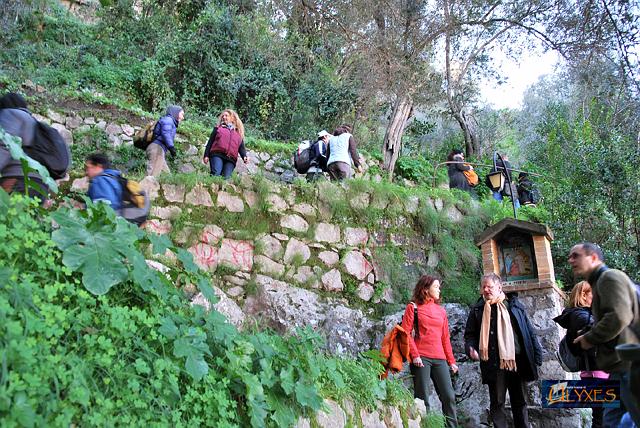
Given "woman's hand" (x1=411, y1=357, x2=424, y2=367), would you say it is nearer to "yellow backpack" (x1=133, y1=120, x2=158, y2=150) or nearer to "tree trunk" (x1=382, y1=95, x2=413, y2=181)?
"yellow backpack" (x1=133, y1=120, x2=158, y2=150)

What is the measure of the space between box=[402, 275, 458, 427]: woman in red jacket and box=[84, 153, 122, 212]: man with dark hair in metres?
2.77

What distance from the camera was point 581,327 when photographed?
14.2ft

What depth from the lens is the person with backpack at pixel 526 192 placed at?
35.4 ft

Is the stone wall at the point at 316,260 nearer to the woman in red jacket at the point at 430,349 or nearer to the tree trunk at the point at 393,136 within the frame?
the woman in red jacket at the point at 430,349

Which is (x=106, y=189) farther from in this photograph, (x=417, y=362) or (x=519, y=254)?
(x=519, y=254)

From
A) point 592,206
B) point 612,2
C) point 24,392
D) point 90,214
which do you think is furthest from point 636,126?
point 24,392

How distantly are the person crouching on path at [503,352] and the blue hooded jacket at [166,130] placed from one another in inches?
174

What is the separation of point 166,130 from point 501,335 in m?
4.86

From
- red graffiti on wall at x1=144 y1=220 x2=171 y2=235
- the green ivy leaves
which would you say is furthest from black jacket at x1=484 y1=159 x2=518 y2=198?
the green ivy leaves

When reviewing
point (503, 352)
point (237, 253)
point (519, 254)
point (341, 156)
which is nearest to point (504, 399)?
point (503, 352)

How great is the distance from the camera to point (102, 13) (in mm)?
13797

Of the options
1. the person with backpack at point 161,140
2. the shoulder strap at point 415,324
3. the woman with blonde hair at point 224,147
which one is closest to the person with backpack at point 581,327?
the shoulder strap at point 415,324

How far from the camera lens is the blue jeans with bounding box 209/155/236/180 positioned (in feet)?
24.1

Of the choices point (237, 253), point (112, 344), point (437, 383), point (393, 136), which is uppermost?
point (393, 136)
